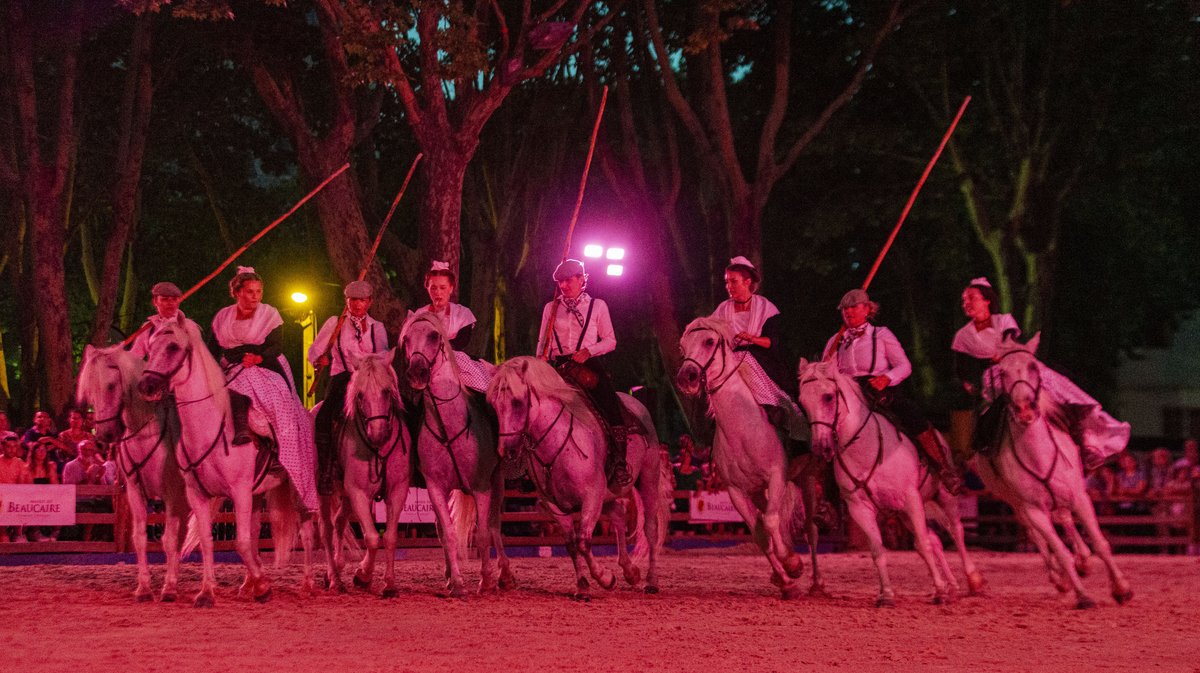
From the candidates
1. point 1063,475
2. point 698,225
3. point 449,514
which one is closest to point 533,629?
point 449,514

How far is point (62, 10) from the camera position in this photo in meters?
22.6

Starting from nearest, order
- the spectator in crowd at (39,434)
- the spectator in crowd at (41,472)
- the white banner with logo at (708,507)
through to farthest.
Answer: the spectator in crowd at (41,472) < the spectator in crowd at (39,434) < the white banner with logo at (708,507)

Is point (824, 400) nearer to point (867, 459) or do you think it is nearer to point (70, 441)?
point (867, 459)

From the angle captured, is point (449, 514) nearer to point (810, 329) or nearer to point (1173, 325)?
point (810, 329)

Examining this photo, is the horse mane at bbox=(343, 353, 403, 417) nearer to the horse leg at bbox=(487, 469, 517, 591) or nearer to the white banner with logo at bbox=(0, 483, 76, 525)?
the horse leg at bbox=(487, 469, 517, 591)

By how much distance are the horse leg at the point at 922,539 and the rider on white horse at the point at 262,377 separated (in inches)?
200

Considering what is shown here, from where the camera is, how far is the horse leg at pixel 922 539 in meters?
12.7

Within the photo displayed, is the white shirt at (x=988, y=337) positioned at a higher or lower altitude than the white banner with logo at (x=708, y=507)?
higher

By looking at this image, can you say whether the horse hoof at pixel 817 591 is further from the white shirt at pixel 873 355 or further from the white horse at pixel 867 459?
the white shirt at pixel 873 355

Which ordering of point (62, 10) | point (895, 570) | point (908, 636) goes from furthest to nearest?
point (62, 10) → point (895, 570) → point (908, 636)

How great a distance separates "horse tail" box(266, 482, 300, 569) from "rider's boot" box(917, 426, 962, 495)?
18.1 feet

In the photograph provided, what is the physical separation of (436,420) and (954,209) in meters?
18.3

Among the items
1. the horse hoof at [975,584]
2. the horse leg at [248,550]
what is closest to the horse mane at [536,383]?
the horse leg at [248,550]

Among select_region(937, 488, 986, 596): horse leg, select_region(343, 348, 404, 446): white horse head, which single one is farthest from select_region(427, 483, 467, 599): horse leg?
select_region(937, 488, 986, 596): horse leg
